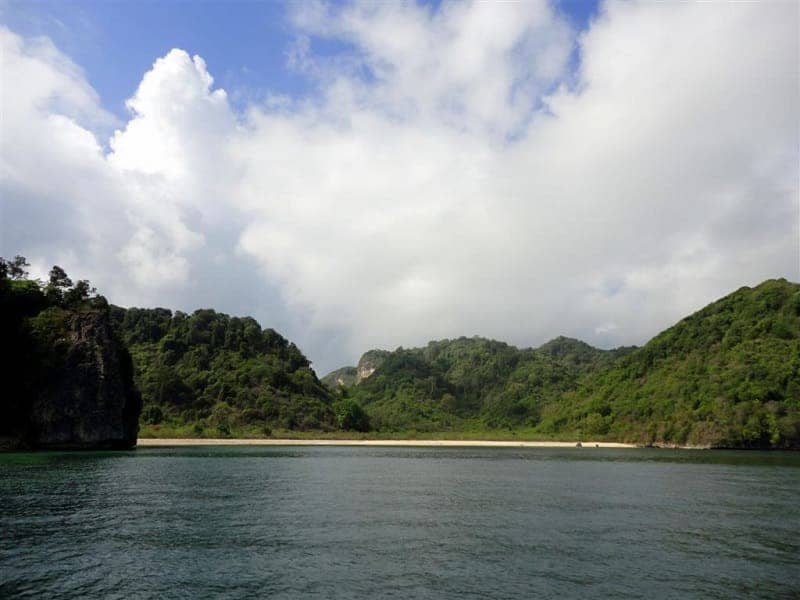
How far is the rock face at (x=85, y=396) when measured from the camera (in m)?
111

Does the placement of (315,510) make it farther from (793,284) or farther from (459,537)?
(793,284)

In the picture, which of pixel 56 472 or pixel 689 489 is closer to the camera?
pixel 689 489

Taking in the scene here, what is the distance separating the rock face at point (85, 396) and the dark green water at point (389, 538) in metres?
45.7

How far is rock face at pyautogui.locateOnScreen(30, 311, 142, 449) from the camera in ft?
365

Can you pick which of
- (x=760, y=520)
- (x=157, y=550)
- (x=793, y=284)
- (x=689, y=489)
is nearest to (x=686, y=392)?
(x=793, y=284)

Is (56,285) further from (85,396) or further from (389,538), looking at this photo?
(389,538)

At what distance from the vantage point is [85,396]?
4542 inches

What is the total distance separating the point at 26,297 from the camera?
399ft

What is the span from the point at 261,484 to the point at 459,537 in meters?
34.3

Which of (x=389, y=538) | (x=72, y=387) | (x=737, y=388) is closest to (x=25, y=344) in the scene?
(x=72, y=387)

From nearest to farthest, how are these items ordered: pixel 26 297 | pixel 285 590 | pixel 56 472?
pixel 285 590, pixel 56 472, pixel 26 297

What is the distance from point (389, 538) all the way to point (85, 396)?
10130 cm

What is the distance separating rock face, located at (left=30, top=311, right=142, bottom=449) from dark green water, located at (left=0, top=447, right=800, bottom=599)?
150 ft

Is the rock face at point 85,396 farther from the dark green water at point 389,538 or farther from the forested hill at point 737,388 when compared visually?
the forested hill at point 737,388
